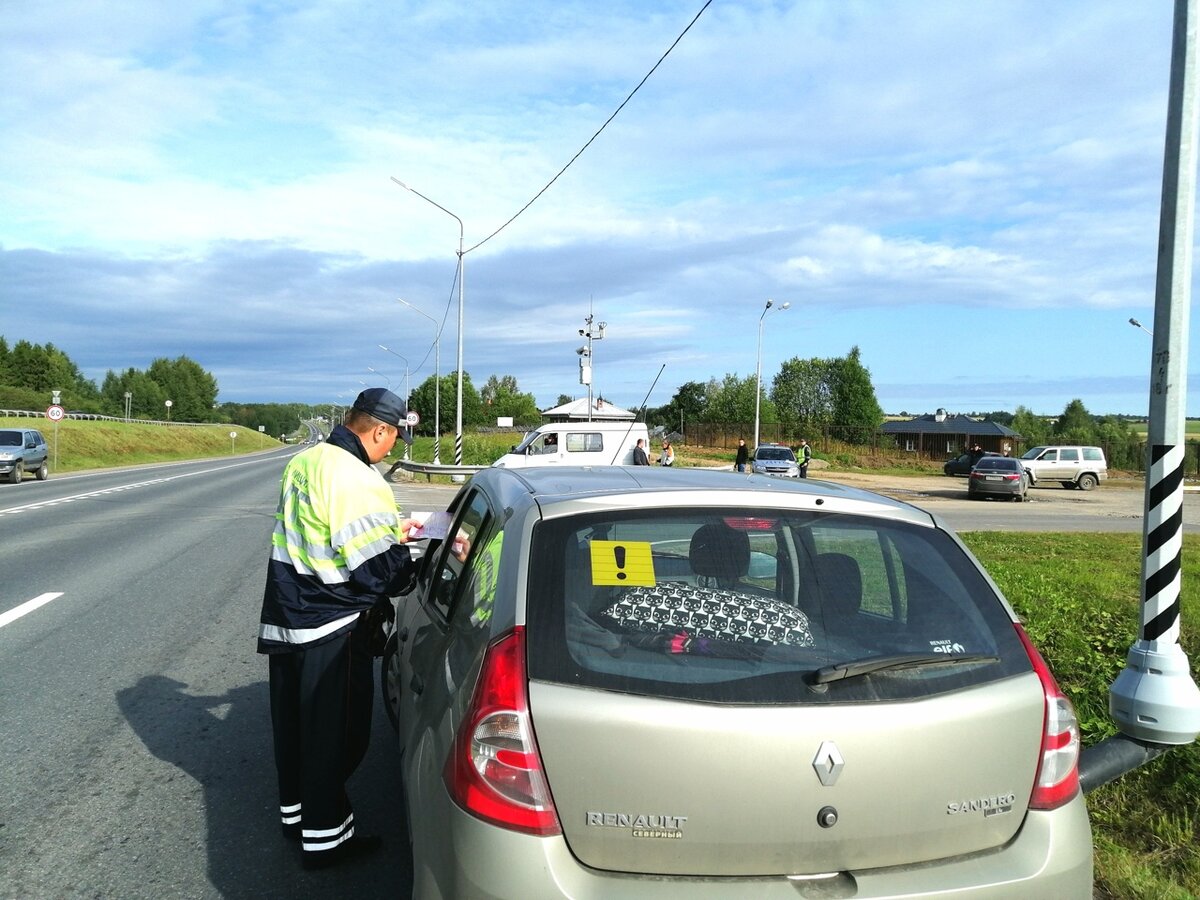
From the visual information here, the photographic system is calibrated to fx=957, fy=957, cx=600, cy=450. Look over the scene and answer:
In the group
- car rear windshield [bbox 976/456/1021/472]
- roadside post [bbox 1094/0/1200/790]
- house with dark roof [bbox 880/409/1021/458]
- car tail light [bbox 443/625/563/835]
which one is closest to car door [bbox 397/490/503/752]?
car tail light [bbox 443/625/563/835]

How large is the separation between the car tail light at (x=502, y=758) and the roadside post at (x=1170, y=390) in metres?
3.17

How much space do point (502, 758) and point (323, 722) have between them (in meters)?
1.55

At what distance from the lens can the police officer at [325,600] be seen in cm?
353

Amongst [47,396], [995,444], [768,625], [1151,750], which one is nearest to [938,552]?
[768,625]

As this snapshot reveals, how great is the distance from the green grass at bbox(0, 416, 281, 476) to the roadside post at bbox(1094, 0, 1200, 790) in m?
43.5

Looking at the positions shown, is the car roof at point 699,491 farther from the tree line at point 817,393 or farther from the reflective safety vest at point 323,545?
the tree line at point 817,393

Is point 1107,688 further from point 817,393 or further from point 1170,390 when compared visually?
point 817,393

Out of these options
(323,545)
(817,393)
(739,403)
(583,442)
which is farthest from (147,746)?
(817,393)

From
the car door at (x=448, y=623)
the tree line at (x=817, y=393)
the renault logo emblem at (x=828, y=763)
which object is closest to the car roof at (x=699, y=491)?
the car door at (x=448, y=623)

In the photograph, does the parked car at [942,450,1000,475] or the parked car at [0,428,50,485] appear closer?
the parked car at [0,428,50,485]

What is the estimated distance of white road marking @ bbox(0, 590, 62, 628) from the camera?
8117mm

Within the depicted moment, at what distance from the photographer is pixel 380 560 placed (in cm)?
354

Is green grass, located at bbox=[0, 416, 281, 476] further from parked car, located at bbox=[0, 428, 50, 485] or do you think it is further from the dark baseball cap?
the dark baseball cap

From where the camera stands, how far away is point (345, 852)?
12.1 ft
